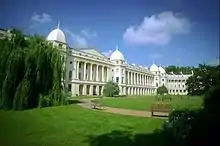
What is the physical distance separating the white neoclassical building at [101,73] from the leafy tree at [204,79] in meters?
A: 29.0

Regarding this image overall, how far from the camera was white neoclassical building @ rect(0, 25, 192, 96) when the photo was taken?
40.9 meters

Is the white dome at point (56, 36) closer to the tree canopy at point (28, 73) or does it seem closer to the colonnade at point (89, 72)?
the colonnade at point (89, 72)

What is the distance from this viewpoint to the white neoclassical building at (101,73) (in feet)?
134

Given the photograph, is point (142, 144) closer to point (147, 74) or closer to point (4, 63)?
point (4, 63)

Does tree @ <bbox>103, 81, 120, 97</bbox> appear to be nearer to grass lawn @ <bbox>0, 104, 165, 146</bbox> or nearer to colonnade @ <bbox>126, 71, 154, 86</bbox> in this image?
colonnade @ <bbox>126, 71, 154, 86</bbox>

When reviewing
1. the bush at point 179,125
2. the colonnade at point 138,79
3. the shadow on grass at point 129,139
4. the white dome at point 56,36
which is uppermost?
the white dome at point 56,36

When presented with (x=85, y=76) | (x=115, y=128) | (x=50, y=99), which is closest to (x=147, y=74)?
(x=85, y=76)

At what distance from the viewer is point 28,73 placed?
12016 mm

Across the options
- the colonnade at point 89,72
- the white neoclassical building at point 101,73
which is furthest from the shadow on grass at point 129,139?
the colonnade at point 89,72

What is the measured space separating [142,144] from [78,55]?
3942cm

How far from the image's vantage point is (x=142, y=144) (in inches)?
219

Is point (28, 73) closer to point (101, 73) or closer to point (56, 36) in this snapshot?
point (56, 36)

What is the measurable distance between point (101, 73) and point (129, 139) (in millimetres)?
45423

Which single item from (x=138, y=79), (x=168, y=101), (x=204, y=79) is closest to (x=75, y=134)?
(x=204, y=79)
